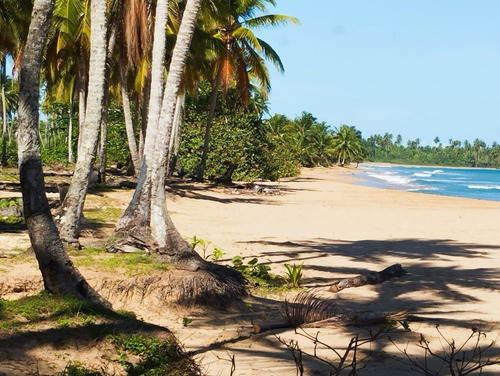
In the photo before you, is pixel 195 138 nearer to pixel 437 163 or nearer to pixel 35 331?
pixel 35 331

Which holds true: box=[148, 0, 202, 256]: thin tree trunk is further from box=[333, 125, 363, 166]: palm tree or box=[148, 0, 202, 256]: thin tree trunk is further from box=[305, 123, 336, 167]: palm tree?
box=[333, 125, 363, 166]: palm tree

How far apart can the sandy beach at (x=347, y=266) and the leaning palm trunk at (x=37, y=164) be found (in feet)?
4.35

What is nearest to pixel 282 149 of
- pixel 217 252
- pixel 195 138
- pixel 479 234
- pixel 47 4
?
pixel 195 138

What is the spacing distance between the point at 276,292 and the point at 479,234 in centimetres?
897

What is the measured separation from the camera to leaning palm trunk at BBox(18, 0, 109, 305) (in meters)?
6.61

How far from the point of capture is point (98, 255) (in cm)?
940

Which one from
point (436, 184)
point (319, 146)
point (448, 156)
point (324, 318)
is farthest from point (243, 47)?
point (448, 156)

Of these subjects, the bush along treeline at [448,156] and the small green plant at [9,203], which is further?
the bush along treeline at [448,156]

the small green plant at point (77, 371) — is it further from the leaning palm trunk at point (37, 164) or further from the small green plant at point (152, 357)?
the leaning palm trunk at point (37, 164)

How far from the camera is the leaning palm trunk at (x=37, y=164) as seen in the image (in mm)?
6613

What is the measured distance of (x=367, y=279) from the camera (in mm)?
10086

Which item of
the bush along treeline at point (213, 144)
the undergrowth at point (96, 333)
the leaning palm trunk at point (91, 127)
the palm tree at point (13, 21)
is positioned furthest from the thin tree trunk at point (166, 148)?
the bush along treeline at point (213, 144)

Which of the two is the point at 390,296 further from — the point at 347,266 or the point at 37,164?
the point at 37,164

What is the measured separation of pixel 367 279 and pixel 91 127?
14.6ft
